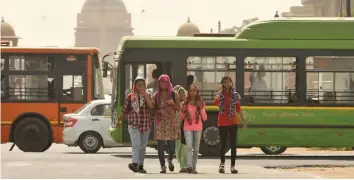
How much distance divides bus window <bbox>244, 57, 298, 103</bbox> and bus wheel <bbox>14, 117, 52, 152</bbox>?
6273 mm

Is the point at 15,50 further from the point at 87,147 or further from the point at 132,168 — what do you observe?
the point at 132,168

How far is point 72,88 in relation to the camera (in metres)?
31.4

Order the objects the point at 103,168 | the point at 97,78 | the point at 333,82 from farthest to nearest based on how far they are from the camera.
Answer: the point at 97,78, the point at 333,82, the point at 103,168

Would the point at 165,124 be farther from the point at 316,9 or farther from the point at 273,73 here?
the point at 316,9

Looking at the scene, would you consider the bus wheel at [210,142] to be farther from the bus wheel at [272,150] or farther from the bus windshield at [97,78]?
the bus windshield at [97,78]

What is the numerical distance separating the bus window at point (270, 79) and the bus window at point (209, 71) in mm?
372

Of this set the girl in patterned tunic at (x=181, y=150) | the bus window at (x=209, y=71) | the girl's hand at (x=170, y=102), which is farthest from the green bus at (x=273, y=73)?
the girl's hand at (x=170, y=102)

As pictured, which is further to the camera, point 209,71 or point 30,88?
point 30,88

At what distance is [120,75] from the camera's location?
2723 centimetres

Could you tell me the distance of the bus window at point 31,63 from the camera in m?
31.1

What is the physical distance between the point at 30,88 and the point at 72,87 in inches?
42.3

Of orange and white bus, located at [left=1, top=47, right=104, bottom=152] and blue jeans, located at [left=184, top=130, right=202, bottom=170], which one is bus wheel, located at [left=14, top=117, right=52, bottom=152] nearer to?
orange and white bus, located at [left=1, top=47, right=104, bottom=152]

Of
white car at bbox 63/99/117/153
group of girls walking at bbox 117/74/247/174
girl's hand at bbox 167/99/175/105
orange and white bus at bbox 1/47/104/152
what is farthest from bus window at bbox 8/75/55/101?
girl's hand at bbox 167/99/175/105

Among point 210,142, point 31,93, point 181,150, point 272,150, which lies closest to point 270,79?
point 210,142
